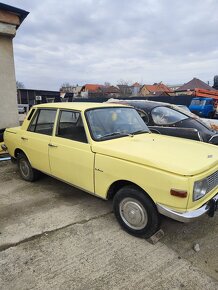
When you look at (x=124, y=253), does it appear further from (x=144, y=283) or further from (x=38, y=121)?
(x=38, y=121)

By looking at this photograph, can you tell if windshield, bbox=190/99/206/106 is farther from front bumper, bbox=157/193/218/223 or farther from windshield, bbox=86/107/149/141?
front bumper, bbox=157/193/218/223

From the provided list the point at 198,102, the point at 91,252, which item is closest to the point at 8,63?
the point at 91,252

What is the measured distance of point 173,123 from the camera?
6.52 meters

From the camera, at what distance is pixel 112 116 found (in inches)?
162

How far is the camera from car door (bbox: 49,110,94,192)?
142 inches

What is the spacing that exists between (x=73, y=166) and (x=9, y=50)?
584 cm

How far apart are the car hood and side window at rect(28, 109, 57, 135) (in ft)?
4.13

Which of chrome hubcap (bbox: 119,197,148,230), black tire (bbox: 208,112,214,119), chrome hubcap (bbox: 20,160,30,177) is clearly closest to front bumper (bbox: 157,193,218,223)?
chrome hubcap (bbox: 119,197,148,230)

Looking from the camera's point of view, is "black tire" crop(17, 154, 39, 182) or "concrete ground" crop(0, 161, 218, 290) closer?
"concrete ground" crop(0, 161, 218, 290)

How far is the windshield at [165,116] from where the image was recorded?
21.5 ft

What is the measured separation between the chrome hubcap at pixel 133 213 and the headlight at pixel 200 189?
2.19 feet

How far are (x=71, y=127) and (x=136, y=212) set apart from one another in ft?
5.59

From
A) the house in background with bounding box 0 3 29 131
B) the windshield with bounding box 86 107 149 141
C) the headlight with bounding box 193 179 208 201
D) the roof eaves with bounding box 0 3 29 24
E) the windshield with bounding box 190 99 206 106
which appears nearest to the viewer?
the headlight with bounding box 193 179 208 201

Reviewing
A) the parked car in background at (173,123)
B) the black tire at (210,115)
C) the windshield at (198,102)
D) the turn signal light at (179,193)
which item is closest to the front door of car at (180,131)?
the parked car in background at (173,123)
